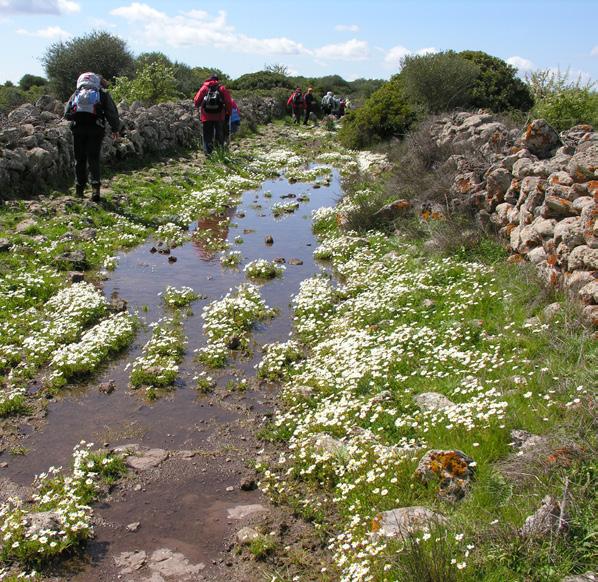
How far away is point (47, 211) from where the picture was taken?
43.5 feet

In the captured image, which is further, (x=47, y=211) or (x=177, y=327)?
(x=47, y=211)

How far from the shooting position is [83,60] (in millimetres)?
34438

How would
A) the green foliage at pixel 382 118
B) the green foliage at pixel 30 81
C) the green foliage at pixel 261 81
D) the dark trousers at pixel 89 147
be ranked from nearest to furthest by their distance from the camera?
the dark trousers at pixel 89 147, the green foliage at pixel 382 118, the green foliage at pixel 30 81, the green foliage at pixel 261 81

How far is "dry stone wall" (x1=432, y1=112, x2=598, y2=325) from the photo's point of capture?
7.35m

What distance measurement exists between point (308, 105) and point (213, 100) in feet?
63.3

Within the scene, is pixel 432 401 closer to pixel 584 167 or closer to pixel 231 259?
pixel 584 167

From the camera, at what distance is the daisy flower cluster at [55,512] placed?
481 centimetres

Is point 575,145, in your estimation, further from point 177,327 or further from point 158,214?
point 158,214

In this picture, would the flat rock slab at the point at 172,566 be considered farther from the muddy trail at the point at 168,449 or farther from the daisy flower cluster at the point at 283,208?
the daisy flower cluster at the point at 283,208

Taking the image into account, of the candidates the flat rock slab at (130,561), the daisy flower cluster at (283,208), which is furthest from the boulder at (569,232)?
the daisy flower cluster at (283,208)

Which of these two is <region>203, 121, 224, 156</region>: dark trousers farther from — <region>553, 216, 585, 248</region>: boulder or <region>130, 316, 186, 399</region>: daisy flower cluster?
<region>553, 216, 585, 248</region>: boulder

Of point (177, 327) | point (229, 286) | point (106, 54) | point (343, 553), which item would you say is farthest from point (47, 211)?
point (106, 54)

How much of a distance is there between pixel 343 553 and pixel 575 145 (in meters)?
8.78

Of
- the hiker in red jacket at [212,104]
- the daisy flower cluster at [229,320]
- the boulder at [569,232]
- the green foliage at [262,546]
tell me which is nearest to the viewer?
the green foliage at [262,546]
